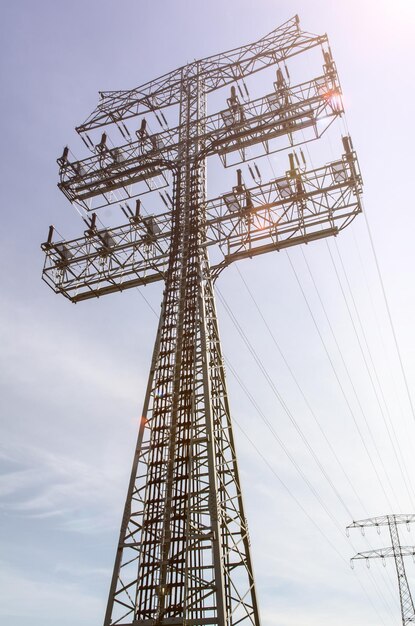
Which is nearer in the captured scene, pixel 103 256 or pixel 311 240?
pixel 311 240

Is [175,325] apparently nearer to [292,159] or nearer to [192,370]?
[192,370]

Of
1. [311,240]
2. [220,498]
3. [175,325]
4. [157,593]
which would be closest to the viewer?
[157,593]

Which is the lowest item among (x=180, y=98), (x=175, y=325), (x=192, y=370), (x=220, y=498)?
(x=220, y=498)

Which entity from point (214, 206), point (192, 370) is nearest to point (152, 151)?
point (214, 206)

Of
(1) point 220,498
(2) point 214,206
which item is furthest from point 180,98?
(1) point 220,498

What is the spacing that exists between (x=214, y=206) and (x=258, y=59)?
9.46m

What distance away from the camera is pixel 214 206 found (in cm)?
2286

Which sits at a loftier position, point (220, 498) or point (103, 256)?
point (103, 256)

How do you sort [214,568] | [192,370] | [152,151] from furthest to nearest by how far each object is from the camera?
[152,151], [192,370], [214,568]

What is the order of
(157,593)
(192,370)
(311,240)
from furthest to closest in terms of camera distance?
(311,240) < (192,370) < (157,593)

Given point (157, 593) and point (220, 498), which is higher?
point (220, 498)

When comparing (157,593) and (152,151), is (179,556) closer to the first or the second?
(157,593)

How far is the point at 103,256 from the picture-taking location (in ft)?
81.3

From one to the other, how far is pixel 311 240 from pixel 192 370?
777cm
